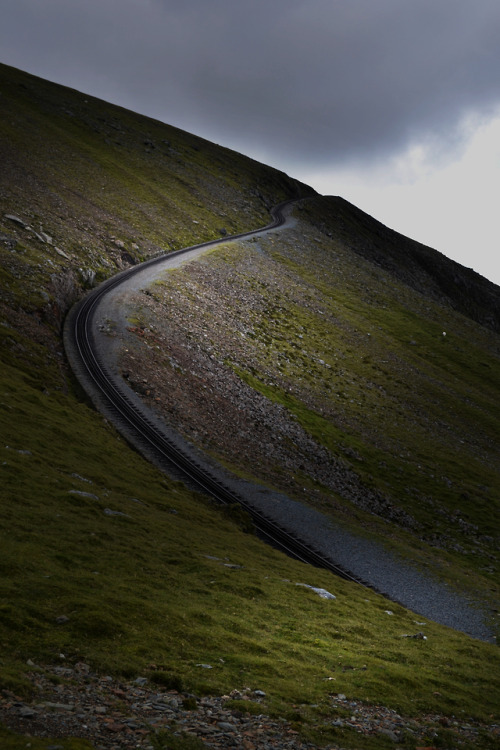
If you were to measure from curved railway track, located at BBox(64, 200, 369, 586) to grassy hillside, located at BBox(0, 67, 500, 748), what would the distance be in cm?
222

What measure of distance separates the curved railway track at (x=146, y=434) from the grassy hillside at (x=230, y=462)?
87.6 inches

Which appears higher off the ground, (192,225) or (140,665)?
(192,225)

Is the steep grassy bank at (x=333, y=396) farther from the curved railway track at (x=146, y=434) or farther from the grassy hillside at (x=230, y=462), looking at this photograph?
the curved railway track at (x=146, y=434)

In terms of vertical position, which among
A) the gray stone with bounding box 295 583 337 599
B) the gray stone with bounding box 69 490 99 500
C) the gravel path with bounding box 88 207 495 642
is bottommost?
the gravel path with bounding box 88 207 495 642

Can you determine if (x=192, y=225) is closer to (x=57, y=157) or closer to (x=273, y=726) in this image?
(x=57, y=157)

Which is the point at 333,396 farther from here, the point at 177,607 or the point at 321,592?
the point at 177,607

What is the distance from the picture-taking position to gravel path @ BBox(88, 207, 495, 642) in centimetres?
3375

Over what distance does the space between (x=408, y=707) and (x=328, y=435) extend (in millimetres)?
43189

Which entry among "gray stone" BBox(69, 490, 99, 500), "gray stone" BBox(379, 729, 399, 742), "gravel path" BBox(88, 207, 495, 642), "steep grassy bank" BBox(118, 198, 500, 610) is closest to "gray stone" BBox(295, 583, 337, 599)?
"gravel path" BBox(88, 207, 495, 642)

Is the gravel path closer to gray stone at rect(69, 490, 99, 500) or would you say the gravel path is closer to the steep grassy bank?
the steep grassy bank

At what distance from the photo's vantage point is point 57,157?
374 ft

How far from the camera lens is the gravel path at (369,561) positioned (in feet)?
111

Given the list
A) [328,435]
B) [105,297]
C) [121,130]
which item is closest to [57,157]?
[121,130]

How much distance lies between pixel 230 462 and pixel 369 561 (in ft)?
45.4
